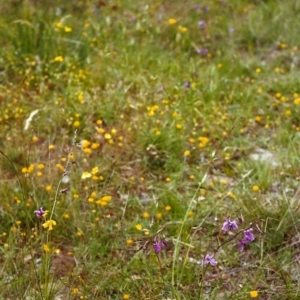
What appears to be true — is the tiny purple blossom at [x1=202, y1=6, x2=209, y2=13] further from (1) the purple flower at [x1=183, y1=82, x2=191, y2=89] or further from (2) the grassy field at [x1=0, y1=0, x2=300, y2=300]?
(1) the purple flower at [x1=183, y1=82, x2=191, y2=89]

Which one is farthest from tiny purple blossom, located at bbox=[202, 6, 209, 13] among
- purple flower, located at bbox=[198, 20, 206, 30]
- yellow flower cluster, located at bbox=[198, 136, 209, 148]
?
yellow flower cluster, located at bbox=[198, 136, 209, 148]

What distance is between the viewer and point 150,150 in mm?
3627

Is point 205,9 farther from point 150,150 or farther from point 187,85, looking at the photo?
point 150,150

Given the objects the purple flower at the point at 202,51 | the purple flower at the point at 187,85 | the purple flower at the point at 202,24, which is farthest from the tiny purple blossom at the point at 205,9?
the purple flower at the point at 187,85

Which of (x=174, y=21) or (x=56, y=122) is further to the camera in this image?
(x=174, y=21)

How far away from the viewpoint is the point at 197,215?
3123 millimetres

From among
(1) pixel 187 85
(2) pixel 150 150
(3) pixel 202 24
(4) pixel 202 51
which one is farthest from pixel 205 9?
(2) pixel 150 150

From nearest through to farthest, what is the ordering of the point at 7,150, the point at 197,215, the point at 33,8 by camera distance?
1. the point at 197,215
2. the point at 7,150
3. the point at 33,8

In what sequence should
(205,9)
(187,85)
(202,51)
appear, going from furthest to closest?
(205,9), (202,51), (187,85)

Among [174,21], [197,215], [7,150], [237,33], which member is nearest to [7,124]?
[7,150]

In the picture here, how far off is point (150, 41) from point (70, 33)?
60cm

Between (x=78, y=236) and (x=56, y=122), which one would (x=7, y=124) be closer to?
(x=56, y=122)

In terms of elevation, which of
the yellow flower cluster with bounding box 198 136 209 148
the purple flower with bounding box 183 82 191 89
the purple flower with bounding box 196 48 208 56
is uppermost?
the purple flower with bounding box 183 82 191 89

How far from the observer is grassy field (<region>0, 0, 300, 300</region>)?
2.71 metres
